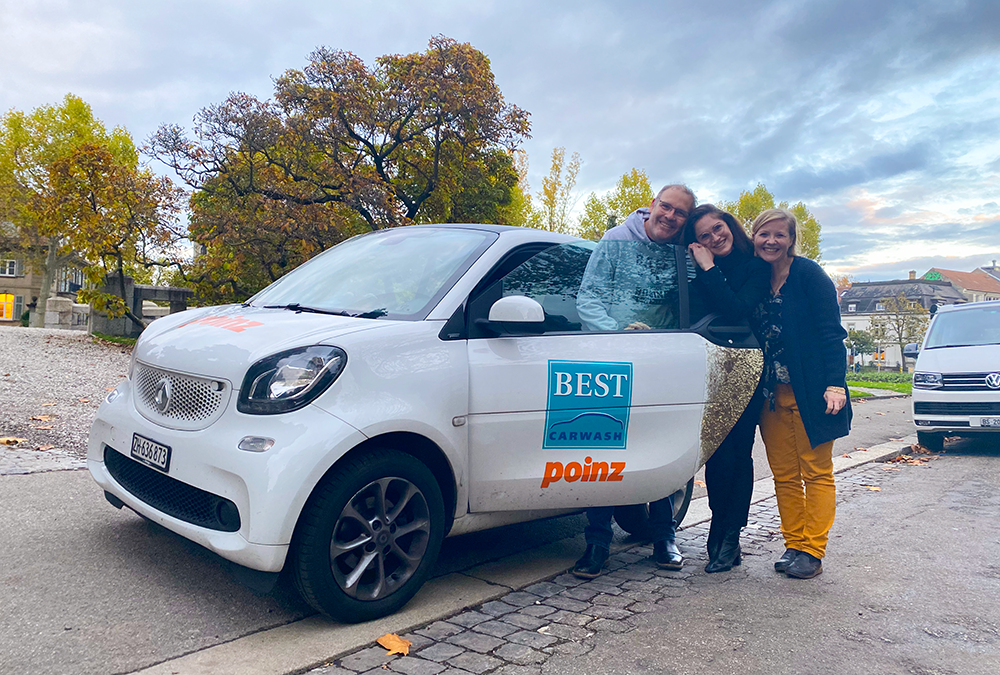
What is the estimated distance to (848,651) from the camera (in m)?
3.30

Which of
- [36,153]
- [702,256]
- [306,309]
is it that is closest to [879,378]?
[702,256]

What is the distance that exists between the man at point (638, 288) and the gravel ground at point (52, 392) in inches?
155

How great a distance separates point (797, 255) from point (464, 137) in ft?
53.1

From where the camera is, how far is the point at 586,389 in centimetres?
391

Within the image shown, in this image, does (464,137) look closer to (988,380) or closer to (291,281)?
(988,380)

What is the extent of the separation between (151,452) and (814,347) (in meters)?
3.39

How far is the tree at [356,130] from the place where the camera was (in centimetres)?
1761

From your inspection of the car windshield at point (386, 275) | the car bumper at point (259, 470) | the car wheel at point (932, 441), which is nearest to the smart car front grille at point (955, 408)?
the car wheel at point (932, 441)

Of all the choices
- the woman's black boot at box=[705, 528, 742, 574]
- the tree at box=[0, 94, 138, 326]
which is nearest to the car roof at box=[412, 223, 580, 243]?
the woman's black boot at box=[705, 528, 742, 574]

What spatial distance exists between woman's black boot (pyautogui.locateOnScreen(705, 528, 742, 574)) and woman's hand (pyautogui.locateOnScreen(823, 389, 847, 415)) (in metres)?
0.84

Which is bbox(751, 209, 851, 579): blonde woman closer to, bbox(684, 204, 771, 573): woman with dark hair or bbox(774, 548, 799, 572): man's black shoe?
bbox(774, 548, 799, 572): man's black shoe

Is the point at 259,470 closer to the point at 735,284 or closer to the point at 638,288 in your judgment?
the point at 638,288

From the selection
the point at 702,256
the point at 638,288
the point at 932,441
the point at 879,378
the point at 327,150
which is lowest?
the point at 879,378

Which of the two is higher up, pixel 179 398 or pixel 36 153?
pixel 36 153
